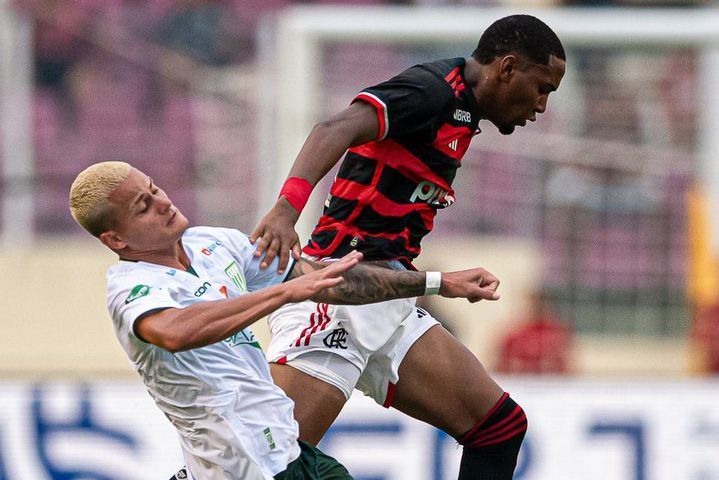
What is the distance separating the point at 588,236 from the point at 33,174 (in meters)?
4.44

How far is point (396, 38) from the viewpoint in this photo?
9438 mm

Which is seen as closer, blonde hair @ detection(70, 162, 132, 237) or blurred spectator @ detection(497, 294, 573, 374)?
blonde hair @ detection(70, 162, 132, 237)

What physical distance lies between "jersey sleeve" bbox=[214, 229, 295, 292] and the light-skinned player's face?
29 centimetres

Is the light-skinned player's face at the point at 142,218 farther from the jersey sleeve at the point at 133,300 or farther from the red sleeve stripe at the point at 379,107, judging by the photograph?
the red sleeve stripe at the point at 379,107

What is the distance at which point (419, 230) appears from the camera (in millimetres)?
4562

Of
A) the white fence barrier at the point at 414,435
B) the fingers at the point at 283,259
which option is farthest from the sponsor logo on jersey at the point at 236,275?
the white fence barrier at the point at 414,435

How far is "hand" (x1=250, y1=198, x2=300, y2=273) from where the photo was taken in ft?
12.9

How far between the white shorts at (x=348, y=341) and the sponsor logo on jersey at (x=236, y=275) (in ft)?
1.96

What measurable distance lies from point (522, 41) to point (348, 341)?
3.82 ft

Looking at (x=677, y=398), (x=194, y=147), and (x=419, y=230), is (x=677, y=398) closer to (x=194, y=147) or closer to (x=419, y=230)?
(x=419, y=230)

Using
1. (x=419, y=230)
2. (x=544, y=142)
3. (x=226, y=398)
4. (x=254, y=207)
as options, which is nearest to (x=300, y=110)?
(x=254, y=207)

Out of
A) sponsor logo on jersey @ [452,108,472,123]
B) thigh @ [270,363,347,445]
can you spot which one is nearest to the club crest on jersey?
sponsor logo on jersey @ [452,108,472,123]

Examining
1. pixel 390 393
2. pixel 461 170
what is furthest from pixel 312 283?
pixel 461 170

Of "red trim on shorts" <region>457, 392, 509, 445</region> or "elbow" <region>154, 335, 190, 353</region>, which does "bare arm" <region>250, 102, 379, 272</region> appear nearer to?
"elbow" <region>154, 335, 190, 353</region>
